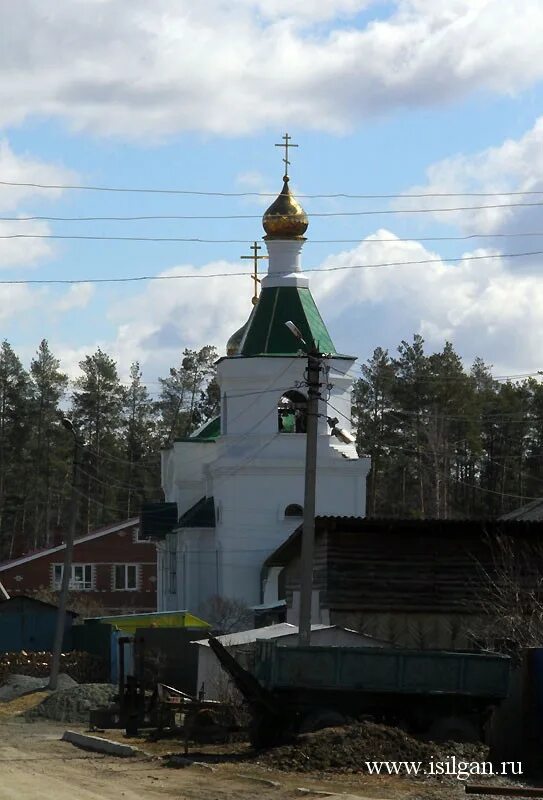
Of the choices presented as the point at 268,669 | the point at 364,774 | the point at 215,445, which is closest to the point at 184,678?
the point at 268,669

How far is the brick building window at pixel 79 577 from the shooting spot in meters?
75.6

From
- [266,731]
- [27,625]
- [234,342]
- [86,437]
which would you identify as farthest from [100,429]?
[266,731]

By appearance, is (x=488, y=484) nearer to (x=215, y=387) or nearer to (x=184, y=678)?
(x=215, y=387)

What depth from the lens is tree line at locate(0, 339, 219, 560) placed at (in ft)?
305

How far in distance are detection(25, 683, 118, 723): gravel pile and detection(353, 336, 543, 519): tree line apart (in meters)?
47.1

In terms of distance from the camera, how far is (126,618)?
144 ft

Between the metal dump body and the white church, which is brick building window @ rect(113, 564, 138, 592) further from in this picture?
the metal dump body

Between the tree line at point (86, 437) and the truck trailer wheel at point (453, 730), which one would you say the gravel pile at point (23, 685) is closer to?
the truck trailer wheel at point (453, 730)

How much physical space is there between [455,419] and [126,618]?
3925cm

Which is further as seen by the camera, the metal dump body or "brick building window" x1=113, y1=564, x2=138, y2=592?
"brick building window" x1=113, y1=564, x2=138, y2=592

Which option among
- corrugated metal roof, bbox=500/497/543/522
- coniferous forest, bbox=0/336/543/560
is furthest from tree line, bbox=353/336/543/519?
corrugated metal roof, bbox=500/497/543/522

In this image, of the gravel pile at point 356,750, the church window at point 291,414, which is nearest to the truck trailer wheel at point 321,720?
the gravel pile at point 356,750

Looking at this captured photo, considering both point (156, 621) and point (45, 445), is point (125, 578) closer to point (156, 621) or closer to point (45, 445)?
point (45, 445)

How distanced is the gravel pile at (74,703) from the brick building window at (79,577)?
42.1 metres
